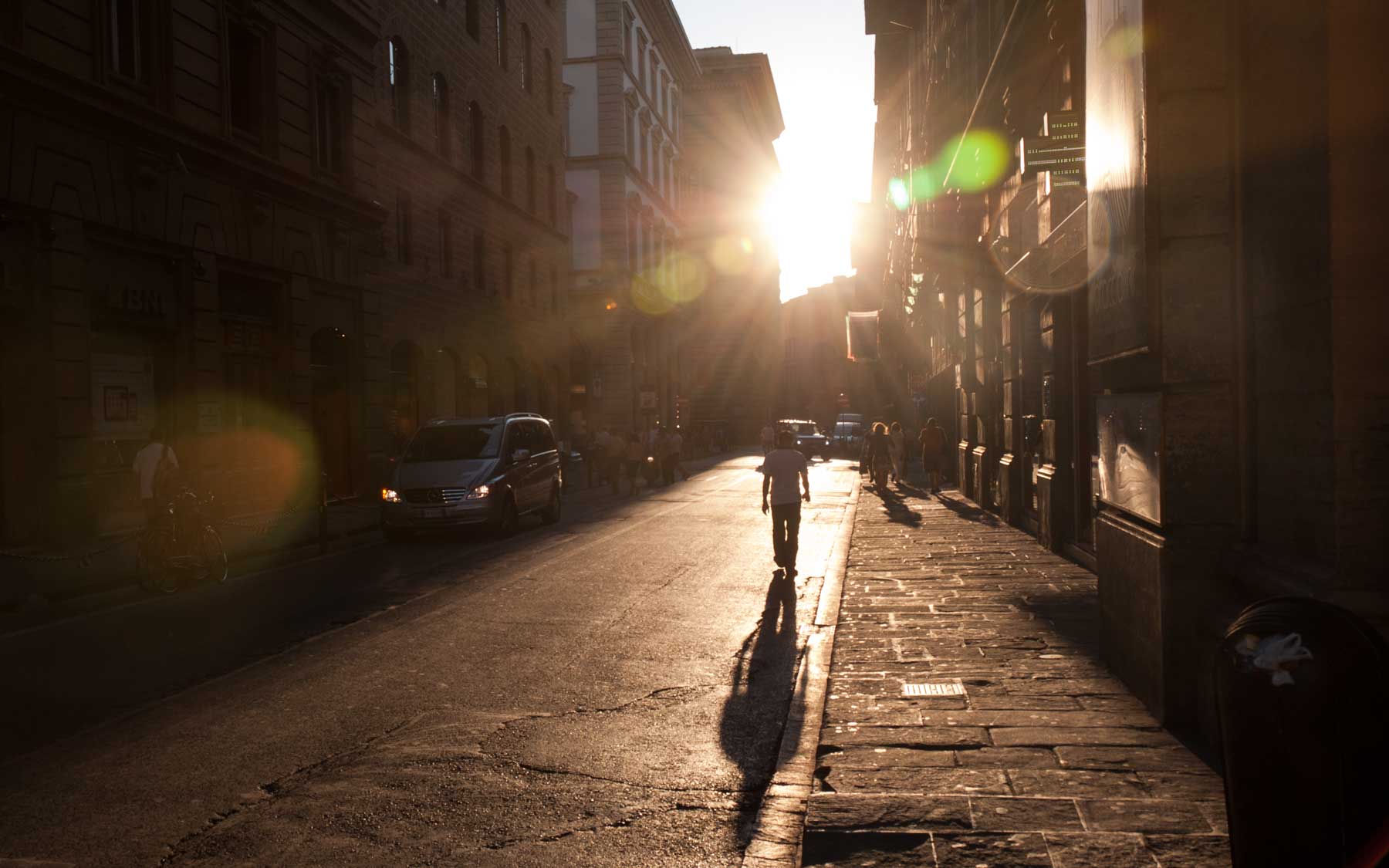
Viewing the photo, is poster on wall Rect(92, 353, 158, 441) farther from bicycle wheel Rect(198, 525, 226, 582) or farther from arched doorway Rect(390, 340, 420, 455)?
arched doorway Rect(390, 340, 420, 455)

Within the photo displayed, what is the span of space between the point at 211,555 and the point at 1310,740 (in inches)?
480

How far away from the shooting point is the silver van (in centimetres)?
1734

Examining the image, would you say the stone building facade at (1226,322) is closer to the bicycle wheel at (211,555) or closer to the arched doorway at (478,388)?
the bicycle wheel at (211,555)

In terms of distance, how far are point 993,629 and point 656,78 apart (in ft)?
178

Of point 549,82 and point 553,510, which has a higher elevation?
point 549,82

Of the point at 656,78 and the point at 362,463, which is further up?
the point at 656,78

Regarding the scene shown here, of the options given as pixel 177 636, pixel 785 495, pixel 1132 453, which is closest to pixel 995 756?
pixel 1132 453

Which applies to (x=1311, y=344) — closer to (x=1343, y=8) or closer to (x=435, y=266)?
(x=1343, y=8)

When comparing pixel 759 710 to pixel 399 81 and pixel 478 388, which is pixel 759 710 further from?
pixel 478 388

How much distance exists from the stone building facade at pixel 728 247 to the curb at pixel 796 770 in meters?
62.2

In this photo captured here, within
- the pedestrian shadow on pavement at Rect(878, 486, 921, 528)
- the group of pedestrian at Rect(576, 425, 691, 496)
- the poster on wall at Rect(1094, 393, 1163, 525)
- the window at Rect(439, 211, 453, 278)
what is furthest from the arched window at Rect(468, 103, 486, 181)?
the poster on wall at Rect(1094, 393, 1163, 525)

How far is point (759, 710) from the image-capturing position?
22.5 feet

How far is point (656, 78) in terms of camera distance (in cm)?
5950

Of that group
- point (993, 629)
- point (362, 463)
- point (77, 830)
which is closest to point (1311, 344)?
point (993, 629)
